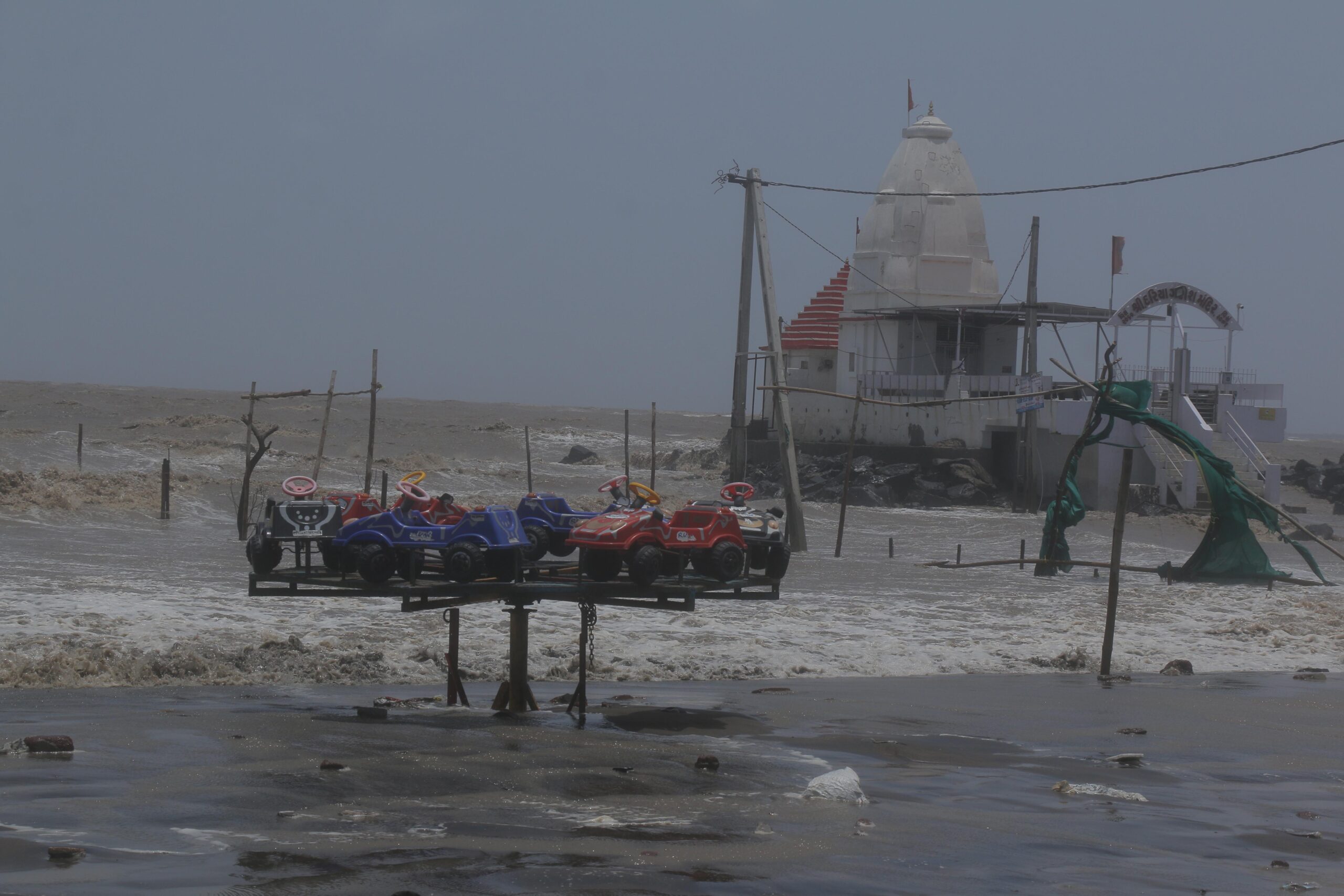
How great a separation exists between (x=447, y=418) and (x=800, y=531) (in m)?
82.0

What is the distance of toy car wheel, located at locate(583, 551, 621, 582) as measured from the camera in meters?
11.8

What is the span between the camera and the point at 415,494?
12391 millimetres

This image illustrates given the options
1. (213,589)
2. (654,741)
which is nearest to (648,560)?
(654,741)

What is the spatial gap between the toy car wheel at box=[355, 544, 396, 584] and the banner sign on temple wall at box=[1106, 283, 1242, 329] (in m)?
36.2

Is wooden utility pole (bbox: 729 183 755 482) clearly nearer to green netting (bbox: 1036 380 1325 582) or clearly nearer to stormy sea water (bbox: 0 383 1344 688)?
stormy sea water (bbox: 0 383 1344 688)

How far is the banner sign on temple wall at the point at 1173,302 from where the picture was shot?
43.8 m

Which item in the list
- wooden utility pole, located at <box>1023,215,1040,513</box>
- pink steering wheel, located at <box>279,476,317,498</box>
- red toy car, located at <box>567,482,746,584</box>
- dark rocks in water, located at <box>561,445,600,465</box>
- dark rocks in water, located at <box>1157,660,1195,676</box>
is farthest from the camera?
dark rocks in water, located at <box>561,445,600,465</box>

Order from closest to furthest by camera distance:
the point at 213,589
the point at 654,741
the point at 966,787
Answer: the point at 966,787, the point at 654,741, the point at 213,589

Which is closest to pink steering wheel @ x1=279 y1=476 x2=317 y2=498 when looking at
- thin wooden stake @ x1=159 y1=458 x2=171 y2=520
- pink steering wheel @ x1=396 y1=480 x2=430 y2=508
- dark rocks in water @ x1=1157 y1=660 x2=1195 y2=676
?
pink steering wheel @ x1=396 y1=480 x2=430 y2=508

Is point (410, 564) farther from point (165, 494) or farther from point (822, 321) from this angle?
point (822, 321)

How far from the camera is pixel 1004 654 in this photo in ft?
60.1

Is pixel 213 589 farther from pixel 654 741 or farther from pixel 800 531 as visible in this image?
pixel 800 531

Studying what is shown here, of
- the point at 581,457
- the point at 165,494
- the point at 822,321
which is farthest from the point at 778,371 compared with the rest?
the point at 581,457

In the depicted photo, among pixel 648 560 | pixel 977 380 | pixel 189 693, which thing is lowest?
pixel 189 693
